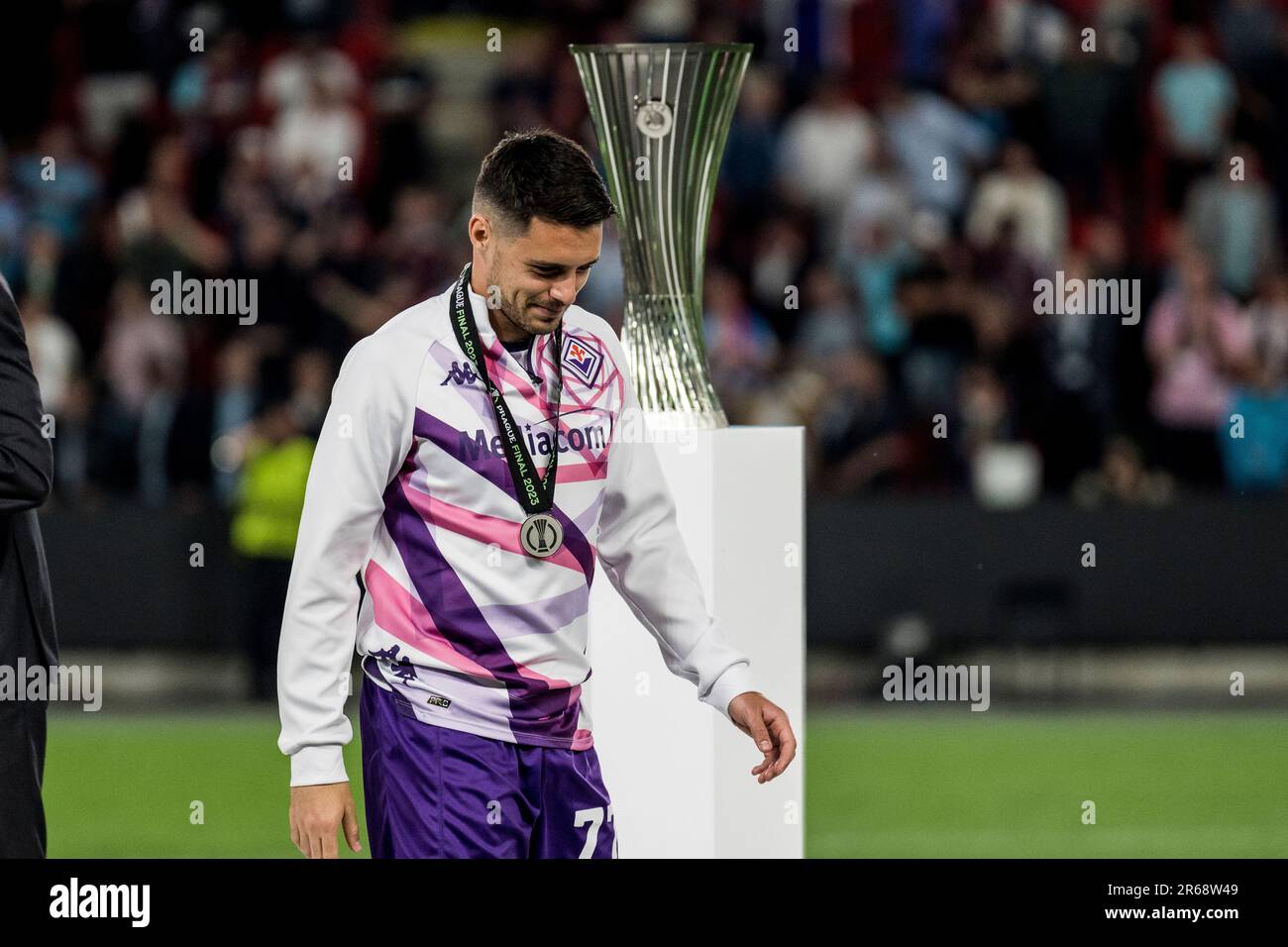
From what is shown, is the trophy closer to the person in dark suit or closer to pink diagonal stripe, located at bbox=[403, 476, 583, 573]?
pink diagonal stripe, located at bbox=[403, 476, 583, 573]

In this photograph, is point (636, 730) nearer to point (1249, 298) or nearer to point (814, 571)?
point (814, 571)

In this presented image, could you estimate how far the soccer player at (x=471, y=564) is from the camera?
4.55 metres

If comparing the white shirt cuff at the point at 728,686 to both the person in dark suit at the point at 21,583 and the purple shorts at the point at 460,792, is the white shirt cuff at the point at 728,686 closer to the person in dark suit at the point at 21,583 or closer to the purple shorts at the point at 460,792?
the purple shorts at the point at 460,792

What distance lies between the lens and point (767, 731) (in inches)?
188

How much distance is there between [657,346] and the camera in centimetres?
666

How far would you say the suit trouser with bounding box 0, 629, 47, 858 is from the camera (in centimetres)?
463

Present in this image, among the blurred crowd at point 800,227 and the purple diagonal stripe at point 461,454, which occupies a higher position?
the blurred crowd at point 800,227

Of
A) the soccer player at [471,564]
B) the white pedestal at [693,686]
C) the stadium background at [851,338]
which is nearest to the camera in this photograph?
the soccer player at [471,564]

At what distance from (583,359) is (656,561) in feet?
1.59

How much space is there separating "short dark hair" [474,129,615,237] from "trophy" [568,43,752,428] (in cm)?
191

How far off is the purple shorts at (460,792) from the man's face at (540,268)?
2.79 feet

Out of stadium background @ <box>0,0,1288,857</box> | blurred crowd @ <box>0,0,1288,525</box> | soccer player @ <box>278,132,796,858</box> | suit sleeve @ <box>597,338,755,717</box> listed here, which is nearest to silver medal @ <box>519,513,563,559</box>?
soccer player @ <box>278,132,796,858</box>

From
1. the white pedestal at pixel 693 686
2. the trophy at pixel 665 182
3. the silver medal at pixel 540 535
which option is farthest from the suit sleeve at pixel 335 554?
the trophy at pixel 665 182
